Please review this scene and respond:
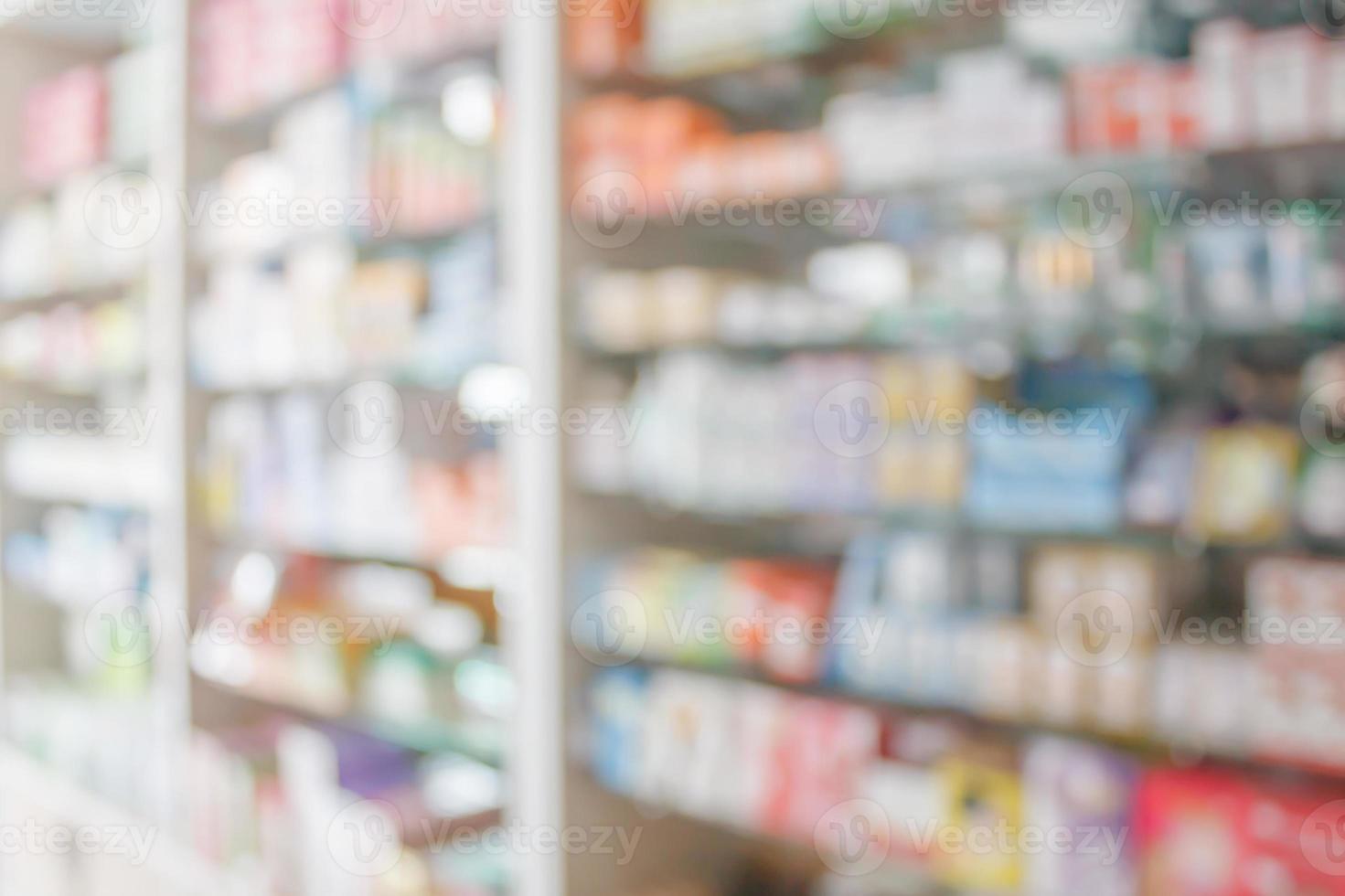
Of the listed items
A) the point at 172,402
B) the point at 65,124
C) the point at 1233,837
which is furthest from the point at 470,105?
the point at 1233,837

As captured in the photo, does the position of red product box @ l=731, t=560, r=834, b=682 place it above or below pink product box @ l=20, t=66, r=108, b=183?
below

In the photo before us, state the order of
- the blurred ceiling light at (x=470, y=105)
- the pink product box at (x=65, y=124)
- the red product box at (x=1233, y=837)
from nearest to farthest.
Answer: the red product box at (x=1233, y=837) → the blurred ceiling light at (x=470, y=105) → the pink product box at (x=65, y=124)

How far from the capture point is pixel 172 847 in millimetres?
2967

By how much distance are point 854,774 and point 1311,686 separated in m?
0.67

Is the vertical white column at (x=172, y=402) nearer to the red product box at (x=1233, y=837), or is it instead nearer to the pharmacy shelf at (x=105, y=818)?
the pharmacy shelf at (x=105, y=818)

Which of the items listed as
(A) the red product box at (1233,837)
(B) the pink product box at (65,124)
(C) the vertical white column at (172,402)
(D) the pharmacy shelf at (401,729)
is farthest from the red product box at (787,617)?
(B) the pink product box at (65,124)

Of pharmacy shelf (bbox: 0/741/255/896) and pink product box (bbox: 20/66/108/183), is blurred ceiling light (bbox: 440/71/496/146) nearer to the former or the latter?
pink product box (bbox: 20/66/108/183)

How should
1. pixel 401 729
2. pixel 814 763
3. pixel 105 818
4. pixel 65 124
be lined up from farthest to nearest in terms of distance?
pixel 65 124
pixel 105 818
pixel 401 729
pixel 814 763

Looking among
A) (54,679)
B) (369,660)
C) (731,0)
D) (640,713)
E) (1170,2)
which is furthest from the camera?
(54,679)

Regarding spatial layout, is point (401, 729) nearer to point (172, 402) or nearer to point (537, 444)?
point (537, 444)

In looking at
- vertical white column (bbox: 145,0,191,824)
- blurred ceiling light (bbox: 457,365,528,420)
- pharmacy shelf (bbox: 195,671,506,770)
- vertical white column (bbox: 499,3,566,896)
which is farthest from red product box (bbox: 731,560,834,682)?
vertical white column (bbox: 145,0,191,824)

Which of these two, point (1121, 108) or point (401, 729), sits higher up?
point (1121, 108)

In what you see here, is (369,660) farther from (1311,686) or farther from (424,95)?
(1311,686)

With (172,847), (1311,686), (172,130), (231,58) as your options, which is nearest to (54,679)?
(172,847)
